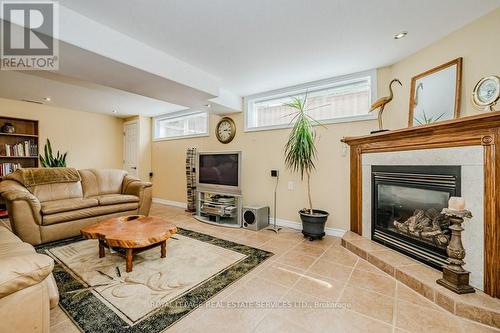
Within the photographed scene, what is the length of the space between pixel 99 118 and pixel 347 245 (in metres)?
Result: 6.44

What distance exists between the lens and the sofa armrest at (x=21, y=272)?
37.4 inches

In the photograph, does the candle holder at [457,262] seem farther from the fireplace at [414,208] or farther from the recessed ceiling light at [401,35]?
the recessed ceiling light at [401,35]

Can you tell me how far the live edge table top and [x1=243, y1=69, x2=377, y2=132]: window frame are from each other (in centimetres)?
244

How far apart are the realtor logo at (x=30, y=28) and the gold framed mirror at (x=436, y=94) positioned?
3.64m

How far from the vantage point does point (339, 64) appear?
2.88 m

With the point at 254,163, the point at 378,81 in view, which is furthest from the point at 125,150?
the point at 378,81

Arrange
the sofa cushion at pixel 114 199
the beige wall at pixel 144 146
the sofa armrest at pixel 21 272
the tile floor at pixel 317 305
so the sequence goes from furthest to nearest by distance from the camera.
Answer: the beige wall at pixel 144 146
the sofa cushion at pixel 114 199
the tile floor at pixel 317 305
the sofa armrest at pixel 21 272

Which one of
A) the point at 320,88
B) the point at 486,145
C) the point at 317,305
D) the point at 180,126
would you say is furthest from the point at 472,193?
the point at 180,126

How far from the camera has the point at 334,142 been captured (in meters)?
3.31

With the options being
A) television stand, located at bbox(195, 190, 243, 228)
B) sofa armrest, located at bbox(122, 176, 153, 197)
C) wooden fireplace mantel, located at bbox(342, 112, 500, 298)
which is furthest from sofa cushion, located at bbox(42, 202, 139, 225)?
wooden fireplace mantel, located at bbox(342, 112, 500, 298)

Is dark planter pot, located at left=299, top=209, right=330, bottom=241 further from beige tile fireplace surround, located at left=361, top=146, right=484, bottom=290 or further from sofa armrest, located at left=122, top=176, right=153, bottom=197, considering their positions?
sofa armrest, located at left=122, top=176, right=153, bottom=197

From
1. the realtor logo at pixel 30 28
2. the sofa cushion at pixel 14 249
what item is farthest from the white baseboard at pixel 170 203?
the realtor logo at pixel 30 28

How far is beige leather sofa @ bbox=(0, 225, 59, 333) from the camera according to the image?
3.15 feet

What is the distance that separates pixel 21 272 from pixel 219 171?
10.2ft
